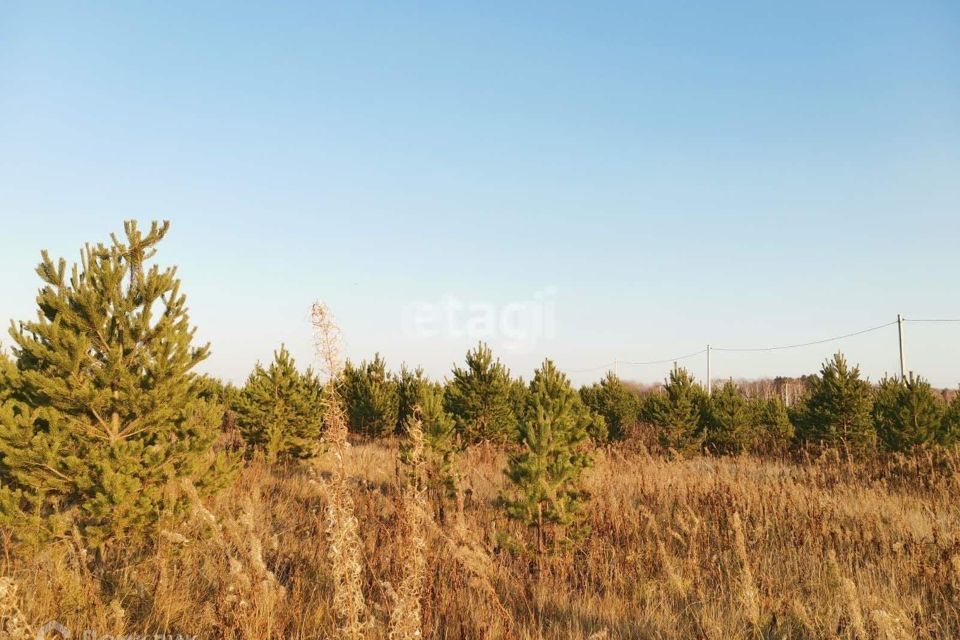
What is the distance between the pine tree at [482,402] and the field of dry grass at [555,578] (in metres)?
7.68

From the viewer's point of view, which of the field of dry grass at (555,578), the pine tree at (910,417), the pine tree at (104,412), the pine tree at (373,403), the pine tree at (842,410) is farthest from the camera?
the pine tree at (373,403)

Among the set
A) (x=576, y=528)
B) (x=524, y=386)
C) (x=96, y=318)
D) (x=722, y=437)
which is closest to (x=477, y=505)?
(x=576, y=528)

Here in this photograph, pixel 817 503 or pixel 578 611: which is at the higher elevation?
pixel 817 503

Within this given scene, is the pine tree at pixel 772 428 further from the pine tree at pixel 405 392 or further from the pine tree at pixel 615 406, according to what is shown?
the pine tree at pixel 405 392

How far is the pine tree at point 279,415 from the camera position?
1242cm

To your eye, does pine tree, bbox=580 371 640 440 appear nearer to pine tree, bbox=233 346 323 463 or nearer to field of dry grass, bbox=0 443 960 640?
pine tree, bbox=233 346 323 463

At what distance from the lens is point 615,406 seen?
22.2 meters

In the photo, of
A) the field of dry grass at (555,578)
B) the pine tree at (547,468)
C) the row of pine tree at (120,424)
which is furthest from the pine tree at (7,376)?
the pine tree at (547,468)

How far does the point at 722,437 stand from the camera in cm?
1819

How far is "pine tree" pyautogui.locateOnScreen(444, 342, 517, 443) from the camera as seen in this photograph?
15945mm

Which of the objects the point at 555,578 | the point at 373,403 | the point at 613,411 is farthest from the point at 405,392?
the point at 555,578

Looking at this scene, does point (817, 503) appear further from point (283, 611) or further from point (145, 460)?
point (145, 460)

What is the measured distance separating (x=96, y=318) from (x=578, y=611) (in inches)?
205

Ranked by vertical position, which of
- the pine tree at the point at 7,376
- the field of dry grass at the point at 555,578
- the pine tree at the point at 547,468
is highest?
the pine tree at the point at 7,376
